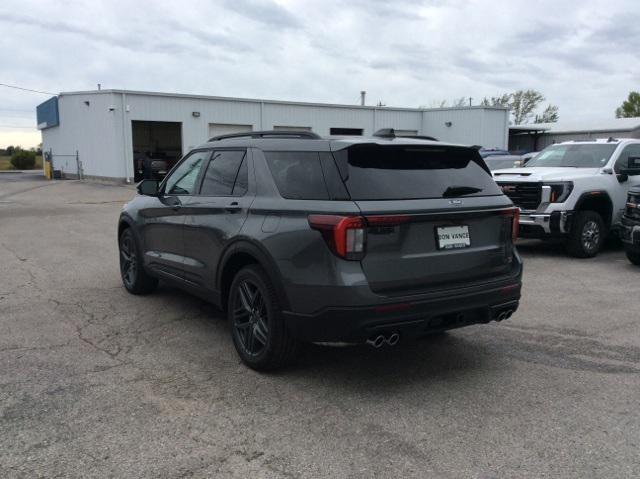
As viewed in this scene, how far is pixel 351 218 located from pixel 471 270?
1.07 m

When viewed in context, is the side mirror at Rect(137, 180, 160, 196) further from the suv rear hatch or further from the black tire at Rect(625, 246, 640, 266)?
the black tire at Rect(625, 246, 640, 266)

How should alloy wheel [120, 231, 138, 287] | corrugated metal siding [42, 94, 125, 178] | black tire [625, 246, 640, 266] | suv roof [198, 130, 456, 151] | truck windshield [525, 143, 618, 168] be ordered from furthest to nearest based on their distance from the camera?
corrugated metal siding [42, 94, 125, 178] → truck windshield [525, 143, 618, 168] → black tire [625, 246, 640, 266] → alloy wheel [120, 231, 138, 287] → suv roof [198, 130, 456, 151]

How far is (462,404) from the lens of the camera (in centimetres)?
384

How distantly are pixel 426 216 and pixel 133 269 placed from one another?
4.02 m

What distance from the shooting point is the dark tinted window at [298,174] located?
396 cm

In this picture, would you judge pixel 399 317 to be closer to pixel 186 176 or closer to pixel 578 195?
pixel 186 176

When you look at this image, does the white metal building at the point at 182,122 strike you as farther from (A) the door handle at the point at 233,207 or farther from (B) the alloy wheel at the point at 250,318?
(B) the alloy wheel at the point at 250,318

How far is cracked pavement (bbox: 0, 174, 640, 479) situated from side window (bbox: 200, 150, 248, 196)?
1326 mm

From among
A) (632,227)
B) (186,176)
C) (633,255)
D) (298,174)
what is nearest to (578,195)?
(632,227)

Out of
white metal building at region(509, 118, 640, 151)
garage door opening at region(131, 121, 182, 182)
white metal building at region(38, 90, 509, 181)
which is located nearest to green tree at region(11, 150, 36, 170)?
white metal building at region(38, 90, 509, 181)

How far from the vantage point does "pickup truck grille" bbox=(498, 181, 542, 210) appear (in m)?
9.27

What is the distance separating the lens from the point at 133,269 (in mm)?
6660

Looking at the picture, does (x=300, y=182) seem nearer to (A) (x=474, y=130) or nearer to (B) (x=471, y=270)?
(B) (x=471, y=270)

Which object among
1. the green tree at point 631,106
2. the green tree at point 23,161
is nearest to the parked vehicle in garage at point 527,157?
the green tree at point 23,161
